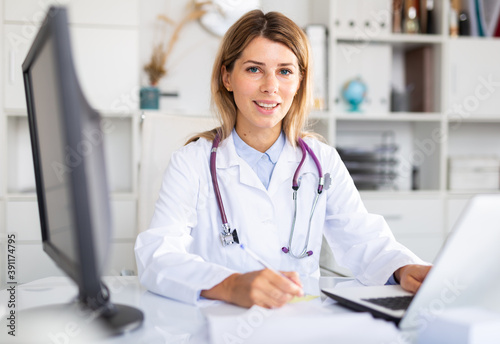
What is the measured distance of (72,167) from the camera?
593mm

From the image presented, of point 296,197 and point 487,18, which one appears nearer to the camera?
point 296,197

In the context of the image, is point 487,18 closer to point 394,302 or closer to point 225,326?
point 394,302

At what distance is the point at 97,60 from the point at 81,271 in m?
2.38

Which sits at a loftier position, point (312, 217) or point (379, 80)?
point (379, 80)

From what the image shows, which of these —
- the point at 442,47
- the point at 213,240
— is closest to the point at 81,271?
the point at 213,240

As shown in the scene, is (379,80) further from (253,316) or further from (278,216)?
(253,316)

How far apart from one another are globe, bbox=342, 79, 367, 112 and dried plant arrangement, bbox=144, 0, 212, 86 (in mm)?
954

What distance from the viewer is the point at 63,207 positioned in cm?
67

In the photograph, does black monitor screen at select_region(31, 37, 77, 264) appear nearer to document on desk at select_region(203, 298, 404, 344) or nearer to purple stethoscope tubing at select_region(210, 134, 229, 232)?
document on desk at select_region(203, 298, 404, 344)

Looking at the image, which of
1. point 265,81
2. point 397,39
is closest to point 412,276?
point 265,81

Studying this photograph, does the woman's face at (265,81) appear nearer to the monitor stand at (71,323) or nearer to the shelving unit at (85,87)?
the monitor stand at (71,323)

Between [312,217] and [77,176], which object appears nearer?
[77,176]

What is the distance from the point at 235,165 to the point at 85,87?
5.33 feet

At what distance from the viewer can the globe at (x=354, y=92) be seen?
3.03m
